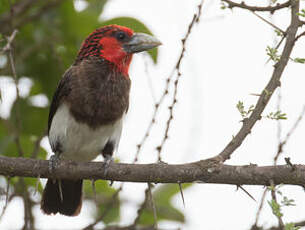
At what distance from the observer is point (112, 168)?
3.31 m

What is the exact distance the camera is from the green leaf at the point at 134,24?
15.8 feet

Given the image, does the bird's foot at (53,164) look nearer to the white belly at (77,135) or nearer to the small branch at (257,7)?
the white belly at (77,135)

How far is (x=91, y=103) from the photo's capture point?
13.8 ft

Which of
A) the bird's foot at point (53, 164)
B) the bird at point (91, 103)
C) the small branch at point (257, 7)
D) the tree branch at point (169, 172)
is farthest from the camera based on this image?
the bird at point (91, 103)

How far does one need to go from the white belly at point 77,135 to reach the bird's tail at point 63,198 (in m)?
0.29

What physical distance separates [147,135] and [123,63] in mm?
1205

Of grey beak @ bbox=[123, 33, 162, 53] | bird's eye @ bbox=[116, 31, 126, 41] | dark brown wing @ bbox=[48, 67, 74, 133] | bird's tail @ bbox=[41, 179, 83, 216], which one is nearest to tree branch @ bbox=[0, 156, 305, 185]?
dark brown wing @ bbox=[48, 67, 74, 133]

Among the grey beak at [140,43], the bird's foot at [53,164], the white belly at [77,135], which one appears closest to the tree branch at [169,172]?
the bird's foot at [53,164]

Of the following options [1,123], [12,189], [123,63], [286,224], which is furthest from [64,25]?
[286,224]

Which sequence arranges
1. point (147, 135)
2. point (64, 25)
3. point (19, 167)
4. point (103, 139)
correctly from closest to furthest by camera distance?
point (19, 167)
point (147, 135)
point (103, 139)
point (64, 25)

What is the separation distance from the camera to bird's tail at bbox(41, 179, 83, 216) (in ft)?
15.3

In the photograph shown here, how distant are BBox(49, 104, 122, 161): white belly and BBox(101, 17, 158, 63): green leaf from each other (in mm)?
821

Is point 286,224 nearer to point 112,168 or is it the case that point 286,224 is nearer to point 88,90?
point 112,168

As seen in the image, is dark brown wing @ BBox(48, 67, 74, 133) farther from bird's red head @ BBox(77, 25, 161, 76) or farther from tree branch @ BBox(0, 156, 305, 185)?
tree branch @ BBox(0, 156, 305, 185)
